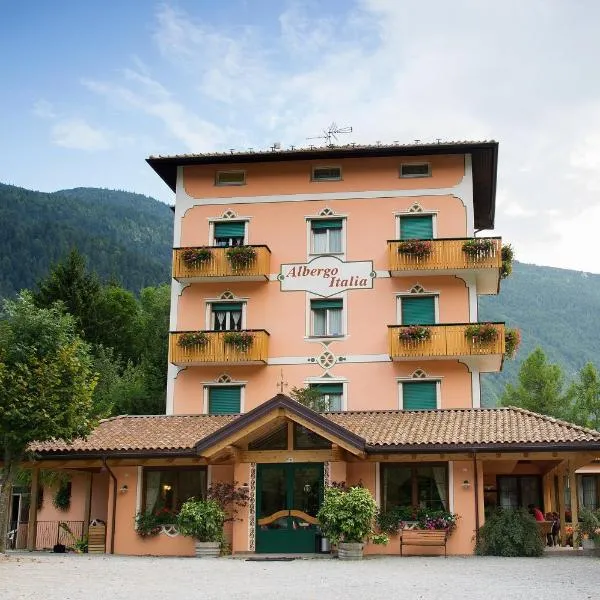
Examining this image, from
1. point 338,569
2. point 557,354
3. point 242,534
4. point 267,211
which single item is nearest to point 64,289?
point 267,211

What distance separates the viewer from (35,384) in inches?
870

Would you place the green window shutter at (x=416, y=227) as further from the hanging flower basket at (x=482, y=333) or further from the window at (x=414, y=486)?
the window at (x=414, y=486)

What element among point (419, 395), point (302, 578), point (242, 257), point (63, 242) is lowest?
point (302, 578)

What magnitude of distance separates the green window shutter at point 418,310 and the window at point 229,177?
22.6 feet

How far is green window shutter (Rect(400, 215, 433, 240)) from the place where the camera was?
Answer: 32.0 m

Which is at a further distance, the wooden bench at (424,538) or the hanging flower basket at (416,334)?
the hanging flower basket at (416,334)

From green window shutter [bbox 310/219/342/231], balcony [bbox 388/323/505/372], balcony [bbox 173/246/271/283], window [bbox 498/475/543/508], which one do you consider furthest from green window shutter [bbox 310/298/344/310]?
window [bbox 498/475/543/508]

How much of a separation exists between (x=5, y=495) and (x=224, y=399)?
33.0 ft

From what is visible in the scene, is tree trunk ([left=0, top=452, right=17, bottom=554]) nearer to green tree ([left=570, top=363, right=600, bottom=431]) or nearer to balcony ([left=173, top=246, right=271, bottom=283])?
balcony ([left=173, top=246, right=271, bottom=283])

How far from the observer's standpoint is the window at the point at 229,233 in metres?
33.0

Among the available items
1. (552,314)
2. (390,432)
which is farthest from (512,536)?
(552,314)

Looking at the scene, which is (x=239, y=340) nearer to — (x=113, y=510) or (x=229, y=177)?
(x=229, y=177)

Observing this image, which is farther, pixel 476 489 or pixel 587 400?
pixel 587 400

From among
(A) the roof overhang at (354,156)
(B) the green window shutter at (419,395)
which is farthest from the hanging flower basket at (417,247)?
(B) the green window shutter at (419,395)
